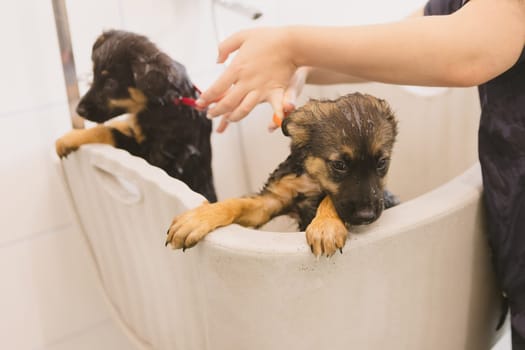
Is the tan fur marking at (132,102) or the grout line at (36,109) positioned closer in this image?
the tan fur marking at (132,102)

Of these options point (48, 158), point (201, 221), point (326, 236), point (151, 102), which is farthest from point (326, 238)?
point (48, 158)

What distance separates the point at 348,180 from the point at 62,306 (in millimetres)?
1016

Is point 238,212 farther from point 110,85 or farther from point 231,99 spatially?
point 110,85

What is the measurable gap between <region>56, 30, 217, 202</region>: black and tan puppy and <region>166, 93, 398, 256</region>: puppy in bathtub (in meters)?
0.28

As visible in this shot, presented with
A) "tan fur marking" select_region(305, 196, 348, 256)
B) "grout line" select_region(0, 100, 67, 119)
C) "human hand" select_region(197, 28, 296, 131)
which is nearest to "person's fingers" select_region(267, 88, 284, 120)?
"human hand" select_region(197, 28, 296, 131)

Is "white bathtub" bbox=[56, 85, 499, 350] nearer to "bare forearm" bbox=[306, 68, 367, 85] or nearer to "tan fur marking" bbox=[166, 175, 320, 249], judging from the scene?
"tan fur marking" bbox=[166, 175, 320, 249]

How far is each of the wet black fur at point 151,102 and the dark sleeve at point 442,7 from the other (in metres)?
0.54

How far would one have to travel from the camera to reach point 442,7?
1.16m

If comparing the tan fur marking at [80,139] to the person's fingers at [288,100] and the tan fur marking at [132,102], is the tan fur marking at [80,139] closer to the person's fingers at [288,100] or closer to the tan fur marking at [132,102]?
the tan fur marking at [132,102]

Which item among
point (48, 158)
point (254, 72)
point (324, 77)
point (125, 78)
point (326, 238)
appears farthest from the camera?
point (48, 158)

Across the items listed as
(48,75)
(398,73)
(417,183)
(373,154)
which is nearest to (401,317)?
(373,154)

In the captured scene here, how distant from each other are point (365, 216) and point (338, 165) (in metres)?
0.13

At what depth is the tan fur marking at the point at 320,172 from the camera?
3.27 feet

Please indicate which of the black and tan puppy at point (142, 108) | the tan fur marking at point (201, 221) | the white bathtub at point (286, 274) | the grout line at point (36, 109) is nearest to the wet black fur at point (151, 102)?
the black and tan puppy at point (142, 108)
